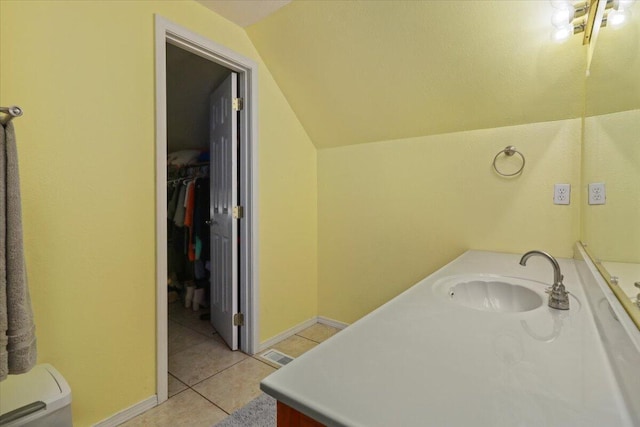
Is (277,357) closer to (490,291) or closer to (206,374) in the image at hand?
(206,374)

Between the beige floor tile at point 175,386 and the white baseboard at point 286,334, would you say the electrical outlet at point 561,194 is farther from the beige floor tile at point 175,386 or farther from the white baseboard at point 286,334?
the beige floor tile at point 175,386

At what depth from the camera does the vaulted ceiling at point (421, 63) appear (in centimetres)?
154

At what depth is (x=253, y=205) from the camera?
2.22m

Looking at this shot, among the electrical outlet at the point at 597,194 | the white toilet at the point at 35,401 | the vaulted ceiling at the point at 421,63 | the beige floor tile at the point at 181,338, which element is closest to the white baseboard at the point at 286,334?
the beige floor tile at the point at 181,338

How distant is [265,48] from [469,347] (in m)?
2.25

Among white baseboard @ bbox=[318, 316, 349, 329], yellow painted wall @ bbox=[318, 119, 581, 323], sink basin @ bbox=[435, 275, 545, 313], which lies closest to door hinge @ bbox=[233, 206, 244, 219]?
yellow painted wall @ bbox=[318, 119, 581, 323]

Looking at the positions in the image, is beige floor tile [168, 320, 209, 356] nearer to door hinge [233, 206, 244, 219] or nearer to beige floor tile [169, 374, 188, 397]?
beige floor tile [169, 374, 188, 397]

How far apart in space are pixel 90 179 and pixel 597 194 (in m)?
2.24

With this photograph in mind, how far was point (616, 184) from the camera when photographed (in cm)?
97

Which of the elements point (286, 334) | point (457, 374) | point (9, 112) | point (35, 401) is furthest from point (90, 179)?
point (286, 334)

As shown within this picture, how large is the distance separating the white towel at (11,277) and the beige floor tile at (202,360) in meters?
Result: 1.13

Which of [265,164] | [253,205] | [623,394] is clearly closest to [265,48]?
[265,164]

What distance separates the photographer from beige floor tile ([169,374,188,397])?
182 cm

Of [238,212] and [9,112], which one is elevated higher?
[9,112]
